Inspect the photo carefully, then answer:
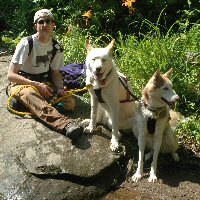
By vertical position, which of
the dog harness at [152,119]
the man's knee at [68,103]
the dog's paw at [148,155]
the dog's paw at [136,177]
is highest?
the dog harness at [152,119]

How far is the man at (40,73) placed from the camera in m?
4.54

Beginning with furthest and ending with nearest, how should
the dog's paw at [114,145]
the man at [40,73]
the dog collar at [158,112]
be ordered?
1. the man at [40,73]
2. the dog's paw at [114,145]
3. the dog collar at [158,112]

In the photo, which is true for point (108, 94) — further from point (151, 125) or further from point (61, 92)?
point (61, 92)

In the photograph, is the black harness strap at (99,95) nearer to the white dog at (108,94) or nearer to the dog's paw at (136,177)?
the white dog at (108,94)

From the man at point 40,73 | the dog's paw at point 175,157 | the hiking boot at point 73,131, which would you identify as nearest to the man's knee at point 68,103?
the man at point 40,73

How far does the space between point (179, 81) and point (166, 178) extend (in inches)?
65.0

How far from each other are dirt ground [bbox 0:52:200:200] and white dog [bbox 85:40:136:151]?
505 mm

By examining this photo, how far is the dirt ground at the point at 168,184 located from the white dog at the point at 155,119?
0.08 metres

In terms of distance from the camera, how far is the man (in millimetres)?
4543

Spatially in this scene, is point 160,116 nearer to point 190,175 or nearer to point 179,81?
point 190,175

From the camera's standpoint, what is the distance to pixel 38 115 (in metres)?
4.64

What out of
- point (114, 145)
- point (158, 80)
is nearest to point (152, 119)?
point (158, 80)

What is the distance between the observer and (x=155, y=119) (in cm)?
411

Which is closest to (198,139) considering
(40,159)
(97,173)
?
(97,173)
